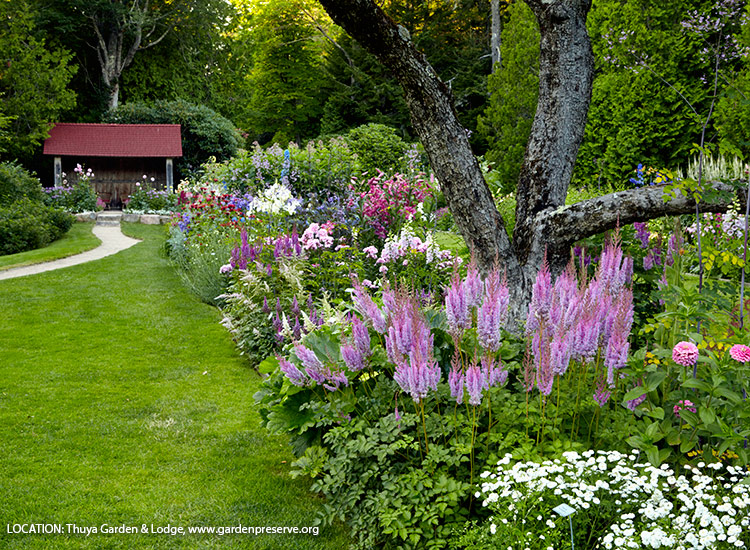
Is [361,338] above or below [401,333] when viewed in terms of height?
below

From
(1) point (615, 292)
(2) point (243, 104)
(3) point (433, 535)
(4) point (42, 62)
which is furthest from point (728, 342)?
(2) point (243, 104)

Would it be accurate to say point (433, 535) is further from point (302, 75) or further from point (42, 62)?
point (302, 75)

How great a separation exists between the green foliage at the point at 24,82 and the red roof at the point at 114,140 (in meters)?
1.63

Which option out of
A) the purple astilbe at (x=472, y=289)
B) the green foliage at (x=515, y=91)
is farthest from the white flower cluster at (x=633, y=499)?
the green foliage at (x=515, y=91)

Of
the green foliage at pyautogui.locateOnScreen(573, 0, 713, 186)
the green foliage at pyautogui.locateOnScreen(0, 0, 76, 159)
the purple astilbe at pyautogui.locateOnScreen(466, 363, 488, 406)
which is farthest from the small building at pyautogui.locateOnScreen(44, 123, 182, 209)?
the purple astilbe at pyautogui.locateOnScreen(466, 363, 488, 406)

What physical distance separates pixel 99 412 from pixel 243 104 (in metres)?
27.8

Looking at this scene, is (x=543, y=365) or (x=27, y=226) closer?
(x=543, y=365)

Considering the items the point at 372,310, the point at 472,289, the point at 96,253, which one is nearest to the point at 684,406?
the point at 472,289

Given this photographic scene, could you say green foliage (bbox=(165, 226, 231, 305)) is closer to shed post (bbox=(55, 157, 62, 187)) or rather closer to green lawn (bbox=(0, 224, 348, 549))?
green lawn (bbox=(0, 224, 348, 549))

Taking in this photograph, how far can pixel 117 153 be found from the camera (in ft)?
77.0

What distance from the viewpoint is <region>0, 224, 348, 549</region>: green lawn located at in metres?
3.20

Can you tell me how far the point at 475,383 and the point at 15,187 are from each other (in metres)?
15.4

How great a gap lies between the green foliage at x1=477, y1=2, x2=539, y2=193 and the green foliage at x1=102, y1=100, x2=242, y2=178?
13259mm

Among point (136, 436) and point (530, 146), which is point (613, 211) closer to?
point (530, 146)
